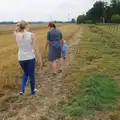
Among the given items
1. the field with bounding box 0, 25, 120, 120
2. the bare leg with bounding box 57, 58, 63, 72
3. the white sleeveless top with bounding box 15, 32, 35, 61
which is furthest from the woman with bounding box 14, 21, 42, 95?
the bare leg with bounding box 57, 58, 63, 72

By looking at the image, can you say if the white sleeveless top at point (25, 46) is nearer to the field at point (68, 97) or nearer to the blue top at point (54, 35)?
the field at point (68, 97)

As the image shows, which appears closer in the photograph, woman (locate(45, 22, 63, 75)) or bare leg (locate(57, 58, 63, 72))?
woman (locate(45, 22, 63, 75))

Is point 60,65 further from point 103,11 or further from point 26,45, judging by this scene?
point 103,11

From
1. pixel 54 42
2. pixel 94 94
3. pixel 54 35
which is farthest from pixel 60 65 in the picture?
pixel 94 94

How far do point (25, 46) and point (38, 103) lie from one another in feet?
4.14

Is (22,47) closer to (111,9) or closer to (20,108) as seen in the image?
(20,108)

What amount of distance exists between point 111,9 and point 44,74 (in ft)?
376

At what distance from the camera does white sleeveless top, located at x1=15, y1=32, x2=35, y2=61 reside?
7.36m

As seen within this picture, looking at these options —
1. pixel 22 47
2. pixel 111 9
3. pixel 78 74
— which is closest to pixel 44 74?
pixel 78 74

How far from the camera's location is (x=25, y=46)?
744 centimetres

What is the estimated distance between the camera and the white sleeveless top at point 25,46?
24.2 feet

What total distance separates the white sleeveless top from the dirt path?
929 millimetres

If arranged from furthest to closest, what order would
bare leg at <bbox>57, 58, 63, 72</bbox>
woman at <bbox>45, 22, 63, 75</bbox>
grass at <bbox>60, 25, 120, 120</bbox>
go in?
1. bare leg at <bbox>57, 58, 63, 72</bbox>
2. woman at <bbox>45, 22, 63, 75</bbox>
3. grass at <bbox>60, 25, 120, 120</bbox>

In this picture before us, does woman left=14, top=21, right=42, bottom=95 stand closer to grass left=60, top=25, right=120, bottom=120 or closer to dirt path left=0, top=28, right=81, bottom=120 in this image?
dirt path left=0, top=28, right=81, bottom=120
